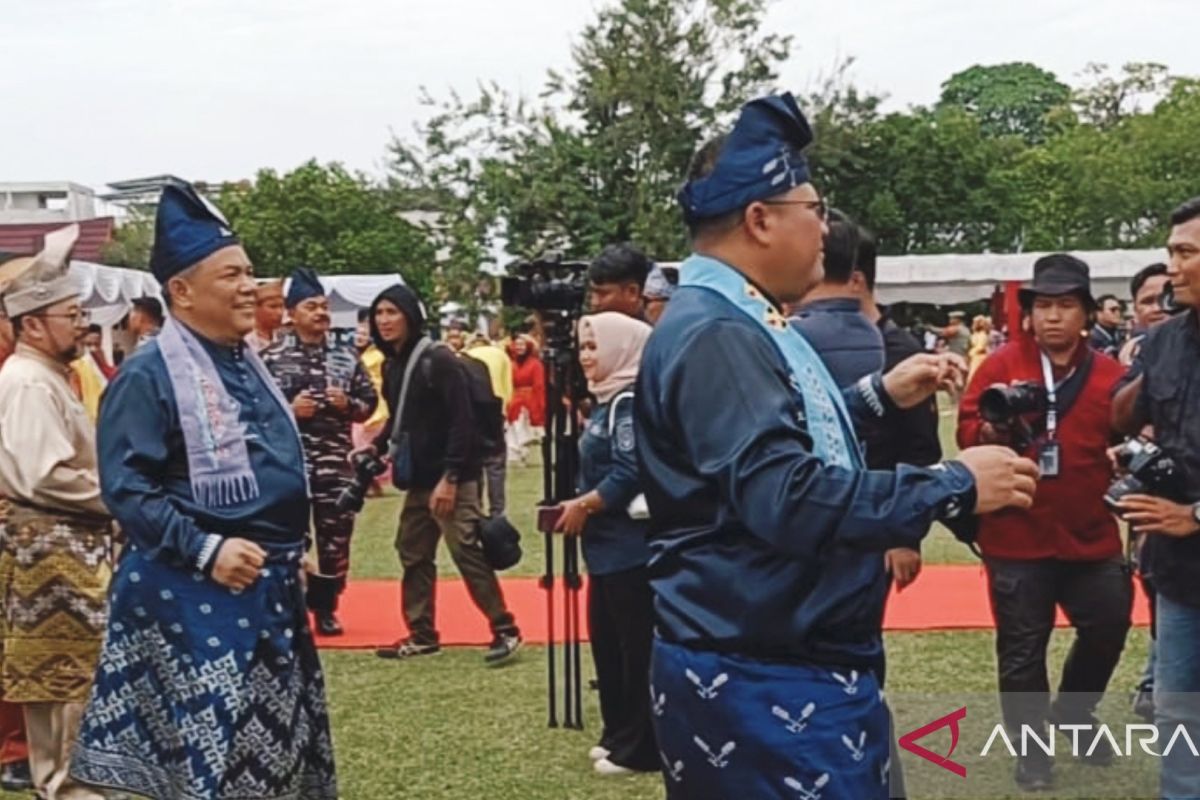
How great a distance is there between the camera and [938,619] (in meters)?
8.29

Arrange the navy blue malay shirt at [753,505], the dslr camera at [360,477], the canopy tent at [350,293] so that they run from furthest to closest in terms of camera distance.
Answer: the canopy tent at [350,293] < the dslr camera at [360,477] < the navy blue malay shirt at [753,505]

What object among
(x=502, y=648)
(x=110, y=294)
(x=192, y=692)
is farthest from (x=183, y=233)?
(x=110, y=294)

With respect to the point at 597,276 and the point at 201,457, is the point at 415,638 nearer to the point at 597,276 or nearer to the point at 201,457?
the point at 597,276

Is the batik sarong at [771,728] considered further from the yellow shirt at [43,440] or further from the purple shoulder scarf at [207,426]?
the yellow shirt at [43,440]

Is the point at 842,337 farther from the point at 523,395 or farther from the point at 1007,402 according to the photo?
the point at 523,395

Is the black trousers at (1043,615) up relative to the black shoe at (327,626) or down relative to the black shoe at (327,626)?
up

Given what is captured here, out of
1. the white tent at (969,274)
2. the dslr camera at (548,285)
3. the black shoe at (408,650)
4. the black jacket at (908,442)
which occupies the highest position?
the white tent at (969,274)

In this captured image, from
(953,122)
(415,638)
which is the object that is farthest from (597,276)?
(953,122)

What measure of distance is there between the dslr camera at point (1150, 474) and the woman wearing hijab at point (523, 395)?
14589 mm

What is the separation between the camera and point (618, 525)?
18.2ft

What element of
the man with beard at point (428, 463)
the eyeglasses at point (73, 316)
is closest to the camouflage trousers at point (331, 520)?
the man with beard at point (428, 463)

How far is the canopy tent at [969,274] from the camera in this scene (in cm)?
2305

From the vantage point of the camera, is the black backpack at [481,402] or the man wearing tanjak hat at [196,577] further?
the black backpack at [481,402]

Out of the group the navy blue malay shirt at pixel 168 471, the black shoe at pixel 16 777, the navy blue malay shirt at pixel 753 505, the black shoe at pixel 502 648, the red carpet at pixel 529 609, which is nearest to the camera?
the navy blue malay shirt at pixel 753 505
